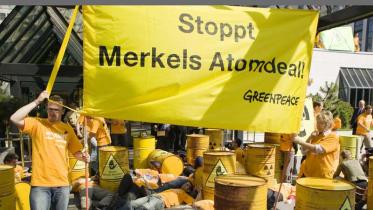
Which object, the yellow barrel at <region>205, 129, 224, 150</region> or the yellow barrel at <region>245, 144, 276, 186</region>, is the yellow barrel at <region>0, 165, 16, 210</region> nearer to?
the yellow barrel at <region>245, 144, 276, 186</region>

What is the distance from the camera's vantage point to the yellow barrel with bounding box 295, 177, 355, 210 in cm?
460

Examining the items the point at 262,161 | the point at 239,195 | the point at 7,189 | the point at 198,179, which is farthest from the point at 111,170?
the point at 239,195

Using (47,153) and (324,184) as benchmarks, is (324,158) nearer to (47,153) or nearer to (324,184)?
(324,184)

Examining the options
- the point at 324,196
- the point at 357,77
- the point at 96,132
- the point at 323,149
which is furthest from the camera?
the point at 357,77

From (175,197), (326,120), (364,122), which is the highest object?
(326,120)

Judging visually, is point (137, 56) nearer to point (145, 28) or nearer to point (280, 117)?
point (145, 28)

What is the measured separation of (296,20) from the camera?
4219mm

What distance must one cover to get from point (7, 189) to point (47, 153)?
1.28 metres

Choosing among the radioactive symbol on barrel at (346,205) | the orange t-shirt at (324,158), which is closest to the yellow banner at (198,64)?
the orange t-shirt at (324,158)

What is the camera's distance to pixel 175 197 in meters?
6.68

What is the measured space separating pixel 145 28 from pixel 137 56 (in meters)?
0.29

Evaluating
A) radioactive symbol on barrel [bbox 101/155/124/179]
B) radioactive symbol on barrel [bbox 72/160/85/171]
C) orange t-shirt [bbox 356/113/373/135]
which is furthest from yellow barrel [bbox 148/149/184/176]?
orange t-shirt [bbox 356/113/373/135]

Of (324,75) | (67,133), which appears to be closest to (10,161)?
(67,133)

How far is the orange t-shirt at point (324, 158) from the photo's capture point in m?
5.08
